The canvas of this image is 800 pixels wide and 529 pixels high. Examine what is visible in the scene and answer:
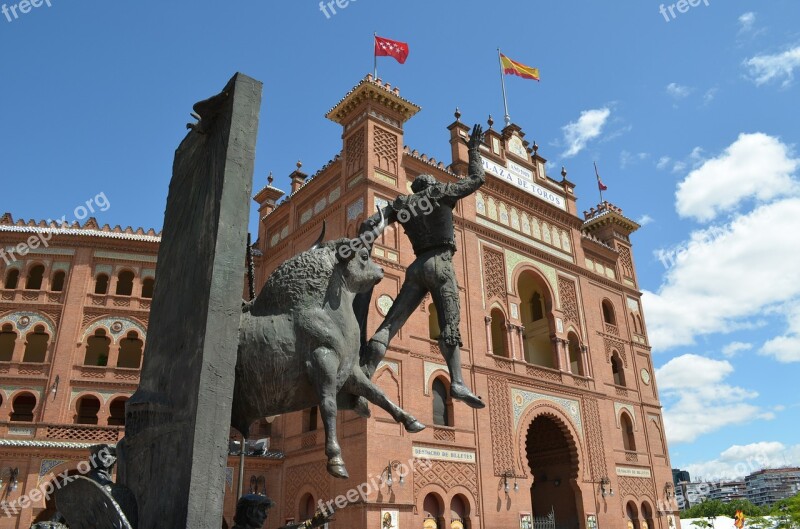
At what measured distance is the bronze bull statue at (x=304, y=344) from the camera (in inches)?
114

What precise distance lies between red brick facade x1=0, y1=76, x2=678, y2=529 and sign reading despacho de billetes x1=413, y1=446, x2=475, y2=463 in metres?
0.06

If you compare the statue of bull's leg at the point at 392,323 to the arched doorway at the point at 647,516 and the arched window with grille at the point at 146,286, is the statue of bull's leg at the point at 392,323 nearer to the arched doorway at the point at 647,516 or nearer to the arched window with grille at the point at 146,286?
the arched window with grille at the point at 146,286

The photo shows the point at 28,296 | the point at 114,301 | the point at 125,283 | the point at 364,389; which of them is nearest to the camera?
the point at 364,389

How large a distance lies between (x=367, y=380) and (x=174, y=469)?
1.15m

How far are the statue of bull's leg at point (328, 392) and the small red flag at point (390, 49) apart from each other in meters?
18.0

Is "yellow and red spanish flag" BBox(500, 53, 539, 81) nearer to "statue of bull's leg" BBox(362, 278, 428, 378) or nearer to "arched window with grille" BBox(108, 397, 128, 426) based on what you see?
"arched window with grille" BBox(108, 397, 128, 426)

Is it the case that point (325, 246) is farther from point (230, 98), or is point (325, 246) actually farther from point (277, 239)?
point (277, 239)

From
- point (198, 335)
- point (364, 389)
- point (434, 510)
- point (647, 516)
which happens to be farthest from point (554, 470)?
point (198, 335)

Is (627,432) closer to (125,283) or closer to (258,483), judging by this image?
(258,483)

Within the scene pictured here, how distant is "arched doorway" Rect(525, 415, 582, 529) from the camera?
20688 millimetres

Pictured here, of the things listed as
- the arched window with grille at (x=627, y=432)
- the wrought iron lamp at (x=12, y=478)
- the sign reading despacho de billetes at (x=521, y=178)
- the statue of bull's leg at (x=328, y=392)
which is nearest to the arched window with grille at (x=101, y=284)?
the wrought iron lamp at (x=12, y=478)

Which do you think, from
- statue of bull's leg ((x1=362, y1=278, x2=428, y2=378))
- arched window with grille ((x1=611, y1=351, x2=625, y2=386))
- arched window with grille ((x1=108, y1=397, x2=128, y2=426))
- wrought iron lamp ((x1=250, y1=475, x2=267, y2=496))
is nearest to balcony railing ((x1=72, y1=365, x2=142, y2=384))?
arched window with grille ((x1=108, y1=397, x2=128, y2=426))

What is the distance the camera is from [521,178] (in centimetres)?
2350

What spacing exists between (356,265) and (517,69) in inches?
848
